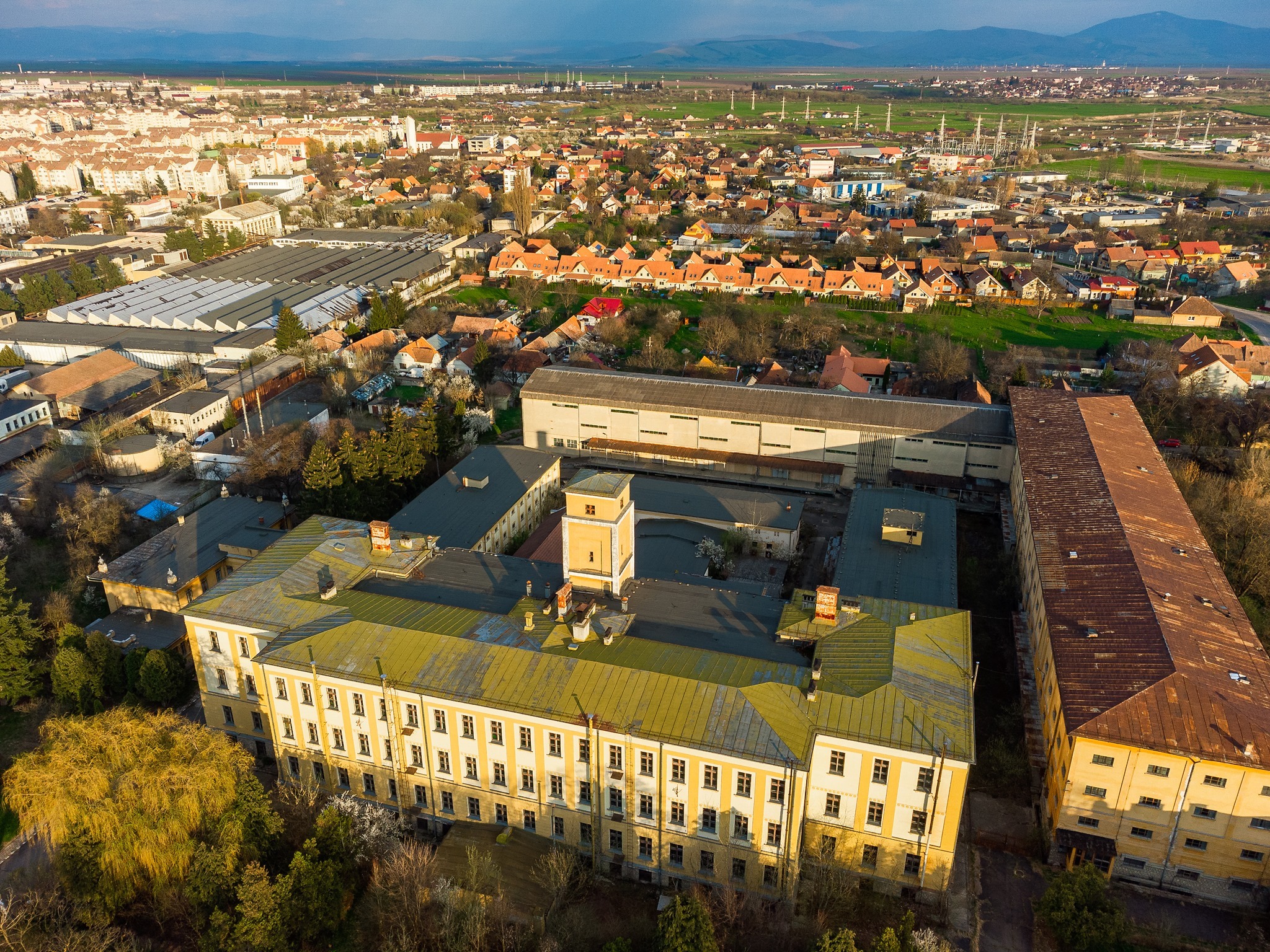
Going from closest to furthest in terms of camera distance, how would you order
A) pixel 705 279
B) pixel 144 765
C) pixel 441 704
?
pixel 144 765 < pixel 441 704 < pixel 705 279

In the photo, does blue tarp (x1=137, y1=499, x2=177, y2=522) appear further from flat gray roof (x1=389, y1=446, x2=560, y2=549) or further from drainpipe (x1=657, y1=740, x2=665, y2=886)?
drainpipe (x1=657, y1=740, x2=665, y2=886)

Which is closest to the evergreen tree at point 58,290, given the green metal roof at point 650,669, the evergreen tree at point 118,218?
the evergreen tree at point 118,218

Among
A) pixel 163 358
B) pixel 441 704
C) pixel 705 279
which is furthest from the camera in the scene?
pixel 705 279

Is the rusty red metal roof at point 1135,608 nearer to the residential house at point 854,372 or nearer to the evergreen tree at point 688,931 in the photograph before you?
the evergreen tree at point 688,931

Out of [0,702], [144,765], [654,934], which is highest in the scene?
[144,765]

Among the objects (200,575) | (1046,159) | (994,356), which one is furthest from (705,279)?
(1046,159)

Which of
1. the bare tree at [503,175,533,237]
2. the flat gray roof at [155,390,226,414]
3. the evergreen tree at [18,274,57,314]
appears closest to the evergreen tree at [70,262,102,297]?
the evergreen tree at [18,274,57,314]

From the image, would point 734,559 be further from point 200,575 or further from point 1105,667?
point 200,575
